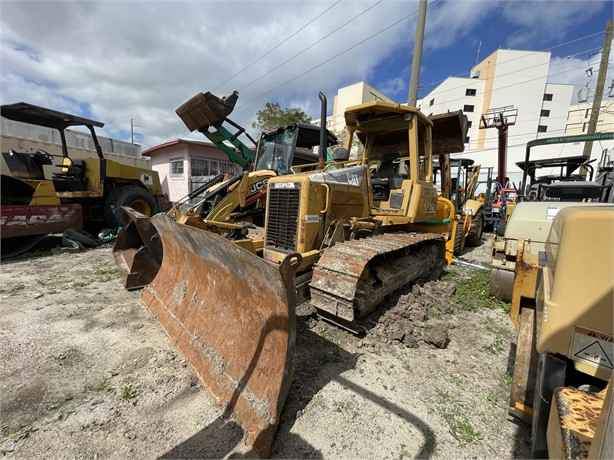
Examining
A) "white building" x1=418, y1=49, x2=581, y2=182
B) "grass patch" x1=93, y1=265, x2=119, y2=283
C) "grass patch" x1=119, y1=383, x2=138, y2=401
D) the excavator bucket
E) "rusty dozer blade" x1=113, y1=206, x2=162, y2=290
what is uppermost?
"white building" x1=418, y1=49, x2=581, y2=182

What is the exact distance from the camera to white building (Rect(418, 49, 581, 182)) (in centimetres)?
3472

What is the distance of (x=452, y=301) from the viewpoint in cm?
393

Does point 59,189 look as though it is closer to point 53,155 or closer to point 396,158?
point 53,155

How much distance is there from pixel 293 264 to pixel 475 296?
11.4 feet

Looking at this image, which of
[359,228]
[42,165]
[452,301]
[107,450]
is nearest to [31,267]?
[42,165]

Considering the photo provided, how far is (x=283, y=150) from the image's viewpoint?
601cm

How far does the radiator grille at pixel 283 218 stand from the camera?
332 centimetres

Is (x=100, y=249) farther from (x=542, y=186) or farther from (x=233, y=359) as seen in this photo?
(x=542, y=186)

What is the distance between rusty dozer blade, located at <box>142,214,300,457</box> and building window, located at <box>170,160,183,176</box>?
48.3ft

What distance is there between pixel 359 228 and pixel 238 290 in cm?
190

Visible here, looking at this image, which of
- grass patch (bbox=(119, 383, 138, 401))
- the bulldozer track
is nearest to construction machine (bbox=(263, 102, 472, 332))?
the bulldozer track

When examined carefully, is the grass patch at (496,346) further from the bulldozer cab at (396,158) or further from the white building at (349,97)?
the white building at (349,97)

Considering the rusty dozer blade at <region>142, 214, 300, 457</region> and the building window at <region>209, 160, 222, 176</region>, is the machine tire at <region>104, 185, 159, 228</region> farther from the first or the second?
the building window at <region>209, 160, 222, 176</region>

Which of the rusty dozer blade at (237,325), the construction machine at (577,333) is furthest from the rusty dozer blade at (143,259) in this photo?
the construction machine at (577,333)
